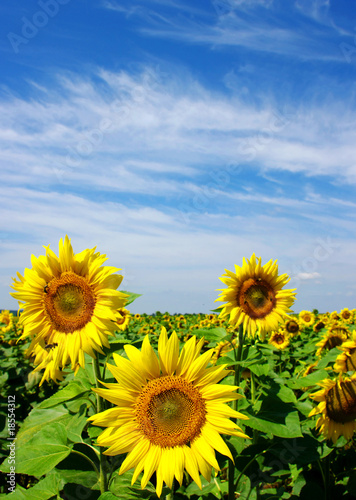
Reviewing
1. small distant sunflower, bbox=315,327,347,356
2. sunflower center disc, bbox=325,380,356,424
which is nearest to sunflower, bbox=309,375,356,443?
sunflower center disc, bbox=325,380,356,424

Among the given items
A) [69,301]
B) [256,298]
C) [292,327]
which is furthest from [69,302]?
[292,327]

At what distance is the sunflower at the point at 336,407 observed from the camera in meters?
3.50

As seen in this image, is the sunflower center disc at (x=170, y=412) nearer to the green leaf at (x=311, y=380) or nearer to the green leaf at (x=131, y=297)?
the green leaf at (x=131, y=297)

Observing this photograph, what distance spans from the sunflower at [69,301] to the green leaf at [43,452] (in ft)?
1.47

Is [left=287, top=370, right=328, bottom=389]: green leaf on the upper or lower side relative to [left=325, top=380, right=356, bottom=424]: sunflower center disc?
upper

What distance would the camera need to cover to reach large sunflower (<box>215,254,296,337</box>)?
392 cm

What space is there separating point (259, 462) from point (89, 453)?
5.08 ft

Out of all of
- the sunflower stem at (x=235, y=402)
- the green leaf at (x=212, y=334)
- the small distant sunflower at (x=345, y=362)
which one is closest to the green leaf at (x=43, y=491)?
the sunflower stem at (x=235, y=402)

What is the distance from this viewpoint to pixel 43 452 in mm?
2447

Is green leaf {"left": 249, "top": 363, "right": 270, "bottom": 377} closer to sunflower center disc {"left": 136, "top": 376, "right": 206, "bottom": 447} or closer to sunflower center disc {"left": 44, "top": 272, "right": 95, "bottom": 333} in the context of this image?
sunflower center disc {"left": 136, "top": 376, "right": 206, "bottom": 447}

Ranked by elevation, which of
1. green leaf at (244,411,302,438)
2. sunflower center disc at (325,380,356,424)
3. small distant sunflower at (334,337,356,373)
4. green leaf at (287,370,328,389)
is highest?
small distant sunflower at (334,337,356,373)

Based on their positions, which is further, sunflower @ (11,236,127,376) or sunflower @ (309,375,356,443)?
sunflower @ (309,375,356,443)

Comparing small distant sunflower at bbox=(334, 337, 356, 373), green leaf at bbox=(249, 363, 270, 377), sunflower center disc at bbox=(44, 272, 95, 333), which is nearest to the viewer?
sunflower center disc at bbox=(44, 272, 95, 333)

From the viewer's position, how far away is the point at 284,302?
13.6ft
